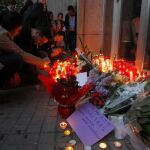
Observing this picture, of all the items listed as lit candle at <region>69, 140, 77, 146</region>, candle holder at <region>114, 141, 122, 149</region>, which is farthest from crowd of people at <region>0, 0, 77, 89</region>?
candle holder at <region>114, 141, 122, 149</region>

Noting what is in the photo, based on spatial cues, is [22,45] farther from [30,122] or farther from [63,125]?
[63,125]

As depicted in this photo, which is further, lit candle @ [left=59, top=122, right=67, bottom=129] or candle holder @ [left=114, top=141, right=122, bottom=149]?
lit candle @ [left=59, top=122, right=67, bottom=129]

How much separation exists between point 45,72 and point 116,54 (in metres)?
2.27

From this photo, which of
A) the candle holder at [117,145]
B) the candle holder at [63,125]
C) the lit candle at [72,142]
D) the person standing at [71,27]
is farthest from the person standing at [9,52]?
the person standing at [71,27]

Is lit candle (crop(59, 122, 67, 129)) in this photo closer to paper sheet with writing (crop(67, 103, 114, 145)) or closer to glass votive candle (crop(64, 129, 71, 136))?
paper sheet with writing (crop(67, 103, 114, 145))

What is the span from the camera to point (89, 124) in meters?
3.80

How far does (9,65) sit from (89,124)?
6.63ft

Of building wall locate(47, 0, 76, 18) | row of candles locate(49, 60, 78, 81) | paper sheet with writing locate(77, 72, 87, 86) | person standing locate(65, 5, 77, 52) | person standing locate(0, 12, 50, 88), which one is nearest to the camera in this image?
person standing locate(0, 12, 50, 88)

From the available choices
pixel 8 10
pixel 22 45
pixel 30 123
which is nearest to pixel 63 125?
pixel 30 123

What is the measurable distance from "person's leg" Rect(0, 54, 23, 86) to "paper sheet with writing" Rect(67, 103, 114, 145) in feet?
5.36

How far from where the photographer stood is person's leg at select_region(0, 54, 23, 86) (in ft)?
16.3

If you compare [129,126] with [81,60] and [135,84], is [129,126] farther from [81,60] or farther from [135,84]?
[81,60]

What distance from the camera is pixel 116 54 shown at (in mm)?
7414

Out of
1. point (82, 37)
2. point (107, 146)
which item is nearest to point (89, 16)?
point (82, 37)
